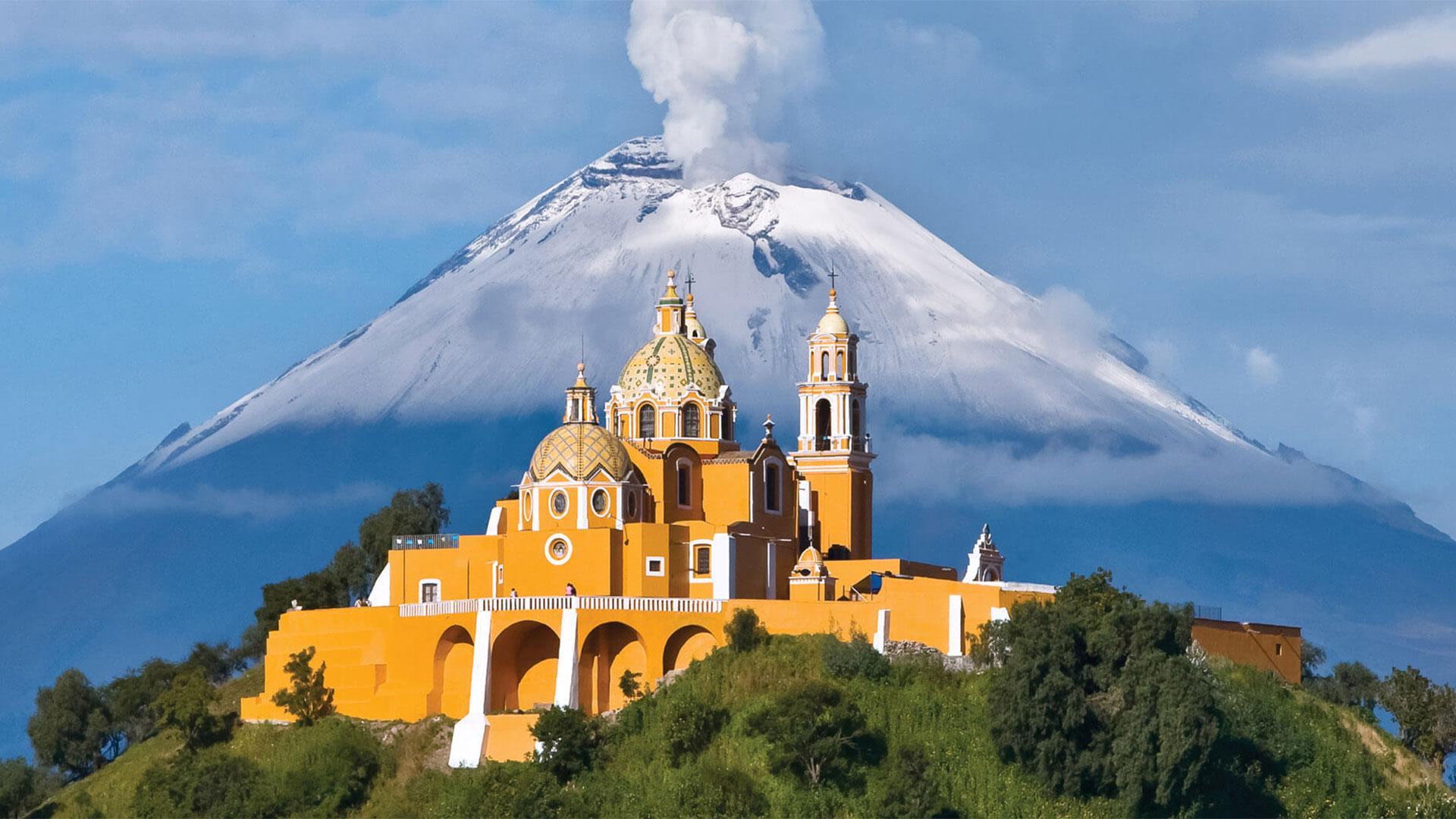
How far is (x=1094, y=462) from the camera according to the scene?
500 feet

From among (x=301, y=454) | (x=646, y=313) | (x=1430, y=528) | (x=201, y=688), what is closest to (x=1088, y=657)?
(x=201, y=688)

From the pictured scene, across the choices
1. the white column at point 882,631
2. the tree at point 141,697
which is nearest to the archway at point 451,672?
the white column at point 882,631

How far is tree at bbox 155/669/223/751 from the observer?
61.2 meters

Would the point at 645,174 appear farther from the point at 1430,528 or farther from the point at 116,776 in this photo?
the point at 116,776

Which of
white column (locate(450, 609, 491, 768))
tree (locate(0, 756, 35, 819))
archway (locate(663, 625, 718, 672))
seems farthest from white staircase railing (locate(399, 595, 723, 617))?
tree (locate(0, 756, 35, 819))

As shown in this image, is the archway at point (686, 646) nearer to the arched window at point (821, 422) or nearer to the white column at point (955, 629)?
the white column at point (955, 629)

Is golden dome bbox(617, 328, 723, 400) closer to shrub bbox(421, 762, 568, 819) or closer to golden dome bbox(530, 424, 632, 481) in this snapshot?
golden dome bbox(530, 424, 632, 481)

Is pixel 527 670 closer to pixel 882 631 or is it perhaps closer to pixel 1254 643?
pixel 882 631

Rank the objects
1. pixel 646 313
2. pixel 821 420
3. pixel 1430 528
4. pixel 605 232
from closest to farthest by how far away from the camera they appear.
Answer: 1. pixel 821 420
2. pixel 646 313
3. pixel 605 232
4. pixel 1430 528

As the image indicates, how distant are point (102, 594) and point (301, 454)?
14.7 m

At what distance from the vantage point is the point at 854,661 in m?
55.6

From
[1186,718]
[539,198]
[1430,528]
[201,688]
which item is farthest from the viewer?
[1430,528]

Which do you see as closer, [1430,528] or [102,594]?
[102,594]

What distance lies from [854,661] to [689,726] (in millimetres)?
3847
